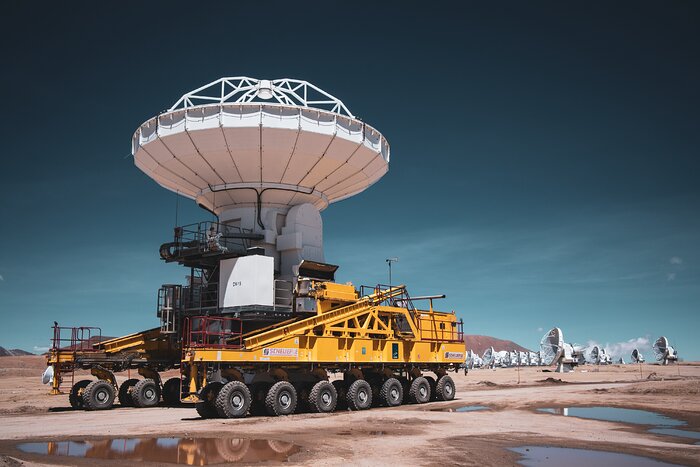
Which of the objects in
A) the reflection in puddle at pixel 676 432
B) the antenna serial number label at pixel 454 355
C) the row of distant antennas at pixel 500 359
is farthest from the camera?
the row of distant antennas at pixel 500 359

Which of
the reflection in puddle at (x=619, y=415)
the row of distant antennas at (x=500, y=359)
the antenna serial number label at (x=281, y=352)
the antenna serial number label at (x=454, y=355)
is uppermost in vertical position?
the antenna serial number label at (x=281, y=352)

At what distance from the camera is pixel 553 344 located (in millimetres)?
64125

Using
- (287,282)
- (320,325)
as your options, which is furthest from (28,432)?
(287,282)

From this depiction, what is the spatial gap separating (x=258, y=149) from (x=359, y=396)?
975 cm

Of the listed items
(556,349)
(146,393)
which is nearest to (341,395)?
(146,393)

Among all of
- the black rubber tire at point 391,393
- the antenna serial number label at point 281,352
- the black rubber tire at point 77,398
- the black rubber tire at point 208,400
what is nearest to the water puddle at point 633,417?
the black rubber tire at point 391,393

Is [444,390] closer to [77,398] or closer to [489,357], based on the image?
[77,398]

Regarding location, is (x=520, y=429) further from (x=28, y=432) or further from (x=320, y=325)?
(x=28, y=432)

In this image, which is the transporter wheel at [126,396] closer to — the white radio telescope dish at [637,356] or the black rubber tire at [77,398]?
the black rubber tire at [77,398]

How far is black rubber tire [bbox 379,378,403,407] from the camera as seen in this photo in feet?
78.1

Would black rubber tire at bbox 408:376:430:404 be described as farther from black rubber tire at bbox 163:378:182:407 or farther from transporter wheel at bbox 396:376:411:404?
black rubber tire at bbox 163:378:182:407

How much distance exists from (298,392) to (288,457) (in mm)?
10186

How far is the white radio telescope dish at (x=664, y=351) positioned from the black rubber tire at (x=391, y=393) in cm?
8653

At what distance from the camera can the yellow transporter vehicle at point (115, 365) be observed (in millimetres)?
23078
